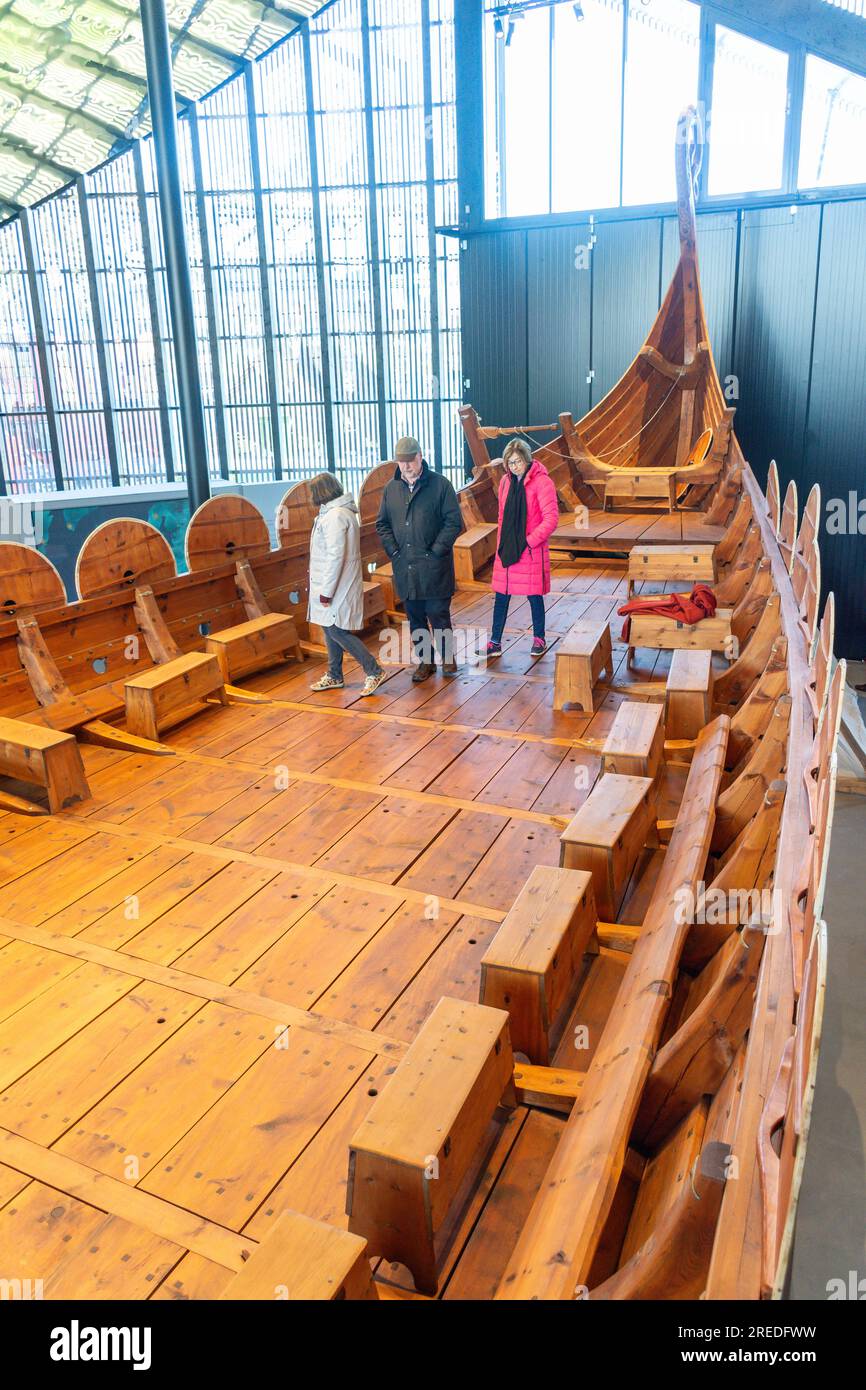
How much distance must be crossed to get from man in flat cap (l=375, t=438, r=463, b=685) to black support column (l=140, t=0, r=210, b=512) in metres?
2.57

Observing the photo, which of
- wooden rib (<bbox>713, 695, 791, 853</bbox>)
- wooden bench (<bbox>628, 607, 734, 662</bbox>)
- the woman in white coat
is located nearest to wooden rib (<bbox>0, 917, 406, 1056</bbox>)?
wooden rib (<bbox>713, 695, 791, 853</bbox>)

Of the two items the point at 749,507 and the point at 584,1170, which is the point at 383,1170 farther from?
the point at 749,507

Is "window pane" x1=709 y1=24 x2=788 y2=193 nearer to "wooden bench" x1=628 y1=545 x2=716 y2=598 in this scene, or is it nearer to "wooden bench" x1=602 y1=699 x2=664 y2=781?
"wooden bench" x1=628 y1=545 x2=716 y2=598

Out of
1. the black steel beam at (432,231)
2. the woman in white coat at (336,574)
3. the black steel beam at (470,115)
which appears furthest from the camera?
the black steel beam at (432,231)

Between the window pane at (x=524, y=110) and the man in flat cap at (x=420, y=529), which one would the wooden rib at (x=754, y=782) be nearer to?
the man in flat cap at (x=420, y=529)

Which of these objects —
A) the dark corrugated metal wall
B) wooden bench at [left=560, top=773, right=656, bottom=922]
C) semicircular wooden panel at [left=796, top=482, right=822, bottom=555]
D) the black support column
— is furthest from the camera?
the dark corrugated metal wall

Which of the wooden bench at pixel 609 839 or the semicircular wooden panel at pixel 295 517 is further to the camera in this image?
the semicircular wooden panel at pixel 295 517

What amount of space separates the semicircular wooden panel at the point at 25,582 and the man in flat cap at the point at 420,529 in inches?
67.9

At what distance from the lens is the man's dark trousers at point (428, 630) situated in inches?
219

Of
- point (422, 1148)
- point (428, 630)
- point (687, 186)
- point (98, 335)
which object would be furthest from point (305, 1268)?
point (98, 335)

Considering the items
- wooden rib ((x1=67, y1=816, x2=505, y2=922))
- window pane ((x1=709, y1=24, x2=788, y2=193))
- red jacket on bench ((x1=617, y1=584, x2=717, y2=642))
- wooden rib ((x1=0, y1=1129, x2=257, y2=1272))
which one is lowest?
wooden rib ((x1=0, y1=1129, x2=257, y2=1272))

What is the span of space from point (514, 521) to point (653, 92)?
935cm

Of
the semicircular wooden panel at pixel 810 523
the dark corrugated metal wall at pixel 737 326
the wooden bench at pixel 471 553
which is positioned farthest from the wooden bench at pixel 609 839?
the dark corrugated metal wall at pixel 737 326

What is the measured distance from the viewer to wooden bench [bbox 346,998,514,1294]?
1.89 meters
